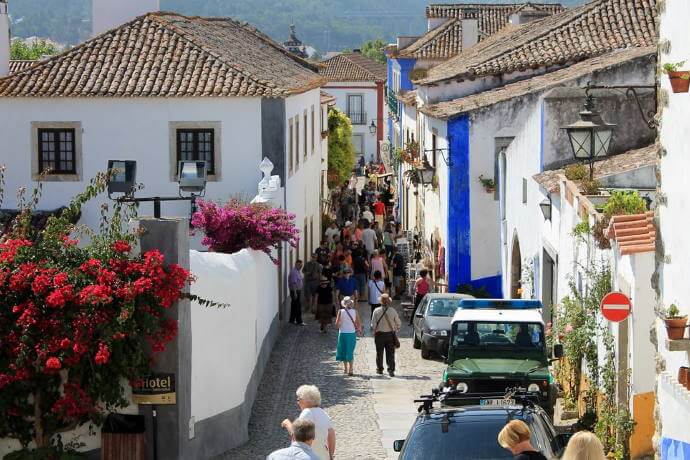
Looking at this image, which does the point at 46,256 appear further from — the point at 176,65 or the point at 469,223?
the point at 469,223

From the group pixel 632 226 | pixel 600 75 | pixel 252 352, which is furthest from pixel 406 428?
pixel 600 75

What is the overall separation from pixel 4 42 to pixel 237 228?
1264cm

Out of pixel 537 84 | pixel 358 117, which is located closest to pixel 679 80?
pixel 537 84

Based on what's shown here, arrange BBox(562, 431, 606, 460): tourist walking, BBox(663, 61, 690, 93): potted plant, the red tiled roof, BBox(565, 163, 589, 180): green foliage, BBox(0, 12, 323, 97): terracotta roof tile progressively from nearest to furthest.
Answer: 1. BBox(562, 431, 606, 460): tourist walking
2. BBox(663, 61, 690, 93): potted plant
3. the red tiled roof
4. BBox(565, 163, 589, 180): green foliage
5. BBox(0, 12, 323, 97): terracotta roof tile

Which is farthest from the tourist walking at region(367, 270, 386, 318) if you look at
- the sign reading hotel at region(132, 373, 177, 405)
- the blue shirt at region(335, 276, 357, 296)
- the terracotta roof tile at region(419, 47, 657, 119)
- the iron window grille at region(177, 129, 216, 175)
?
the sign reading hotel at region(132, 373, 177, 405)

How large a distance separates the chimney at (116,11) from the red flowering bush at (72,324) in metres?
20.2

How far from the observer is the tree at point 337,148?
182 feet

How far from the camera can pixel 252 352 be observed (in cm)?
2014

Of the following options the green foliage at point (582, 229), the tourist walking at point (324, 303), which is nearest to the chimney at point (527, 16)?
the tourist walking at point (324, 303)

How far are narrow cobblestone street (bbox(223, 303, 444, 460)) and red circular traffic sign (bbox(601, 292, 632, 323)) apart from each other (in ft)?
13.0

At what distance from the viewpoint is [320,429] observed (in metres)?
12.7

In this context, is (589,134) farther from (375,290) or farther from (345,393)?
→ (375,290)

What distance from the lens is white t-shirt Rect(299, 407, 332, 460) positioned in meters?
12.7

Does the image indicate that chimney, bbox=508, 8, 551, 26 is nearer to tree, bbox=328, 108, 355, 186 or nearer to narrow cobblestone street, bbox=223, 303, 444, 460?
tree, bbox=328, 108, 355, 186
